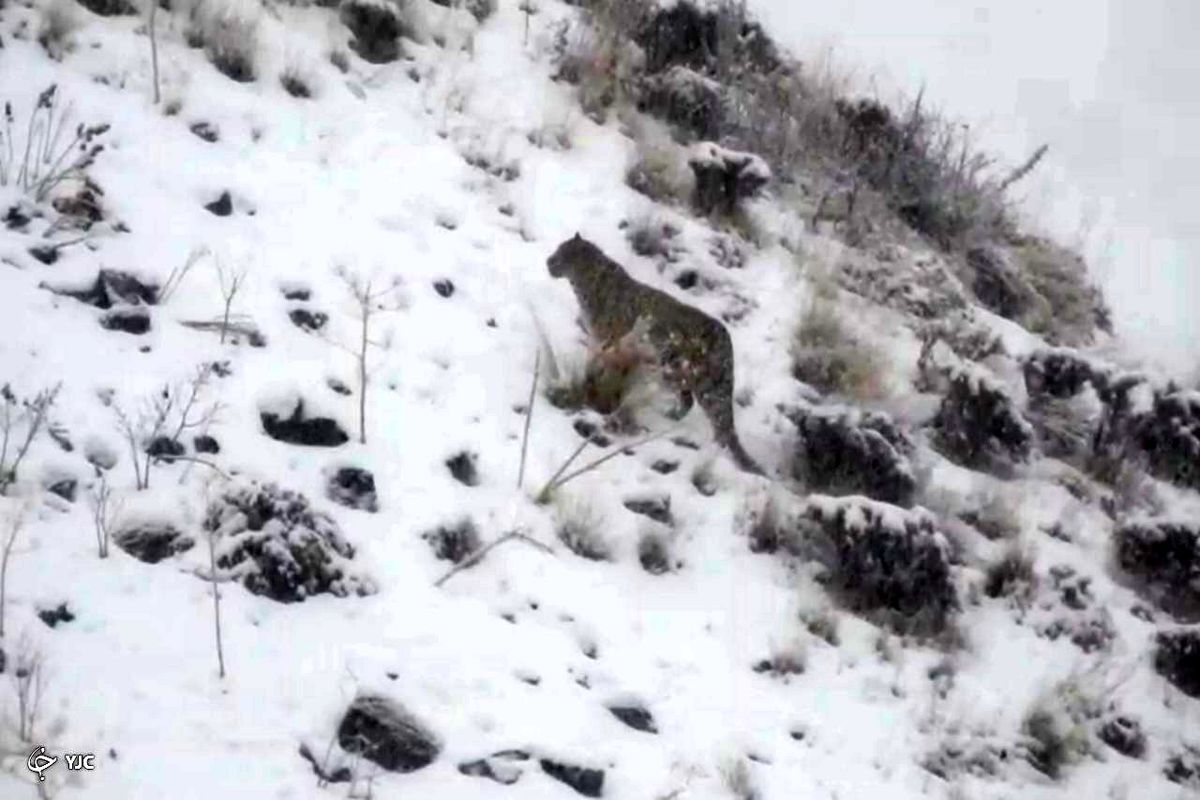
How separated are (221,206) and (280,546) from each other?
6.52 feet

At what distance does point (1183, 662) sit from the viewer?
18.8ft

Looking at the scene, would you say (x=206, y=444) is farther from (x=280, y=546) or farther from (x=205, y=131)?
(x=205, y=131)

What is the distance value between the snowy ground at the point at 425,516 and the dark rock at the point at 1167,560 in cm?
15

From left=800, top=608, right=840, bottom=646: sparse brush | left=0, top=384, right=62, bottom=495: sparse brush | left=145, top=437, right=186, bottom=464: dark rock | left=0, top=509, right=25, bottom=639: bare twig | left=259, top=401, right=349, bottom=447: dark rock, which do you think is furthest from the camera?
left=800, top=608, right=840, bottom=646: sparse brush

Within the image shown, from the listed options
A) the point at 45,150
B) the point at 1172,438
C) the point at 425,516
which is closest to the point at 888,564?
the point at 425,516

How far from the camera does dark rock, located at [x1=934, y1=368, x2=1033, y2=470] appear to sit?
654 cm

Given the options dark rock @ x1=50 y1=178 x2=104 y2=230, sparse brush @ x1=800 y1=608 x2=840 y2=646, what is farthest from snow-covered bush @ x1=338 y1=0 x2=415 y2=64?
sparse brush @ x1=800 y1=608 x2=840 y2=646

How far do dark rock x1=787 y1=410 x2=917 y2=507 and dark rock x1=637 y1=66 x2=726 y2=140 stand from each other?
2523 millimetres

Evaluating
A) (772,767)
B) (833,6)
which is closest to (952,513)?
(772,767)

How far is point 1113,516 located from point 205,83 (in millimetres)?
4632

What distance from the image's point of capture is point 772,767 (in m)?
4.58

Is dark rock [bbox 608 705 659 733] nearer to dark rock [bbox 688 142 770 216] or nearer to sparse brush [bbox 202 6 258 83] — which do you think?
dark rock [bbox 688 142 770 216]

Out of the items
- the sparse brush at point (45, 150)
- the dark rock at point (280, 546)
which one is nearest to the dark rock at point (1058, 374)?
the dark rock at point (280, 546)

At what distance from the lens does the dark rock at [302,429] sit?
5059mm
